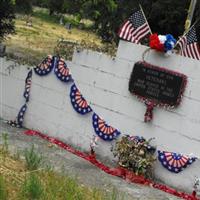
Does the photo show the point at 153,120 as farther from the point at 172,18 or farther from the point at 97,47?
the point at 172,18

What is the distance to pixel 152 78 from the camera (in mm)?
9789

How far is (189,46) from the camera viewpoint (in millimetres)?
9812

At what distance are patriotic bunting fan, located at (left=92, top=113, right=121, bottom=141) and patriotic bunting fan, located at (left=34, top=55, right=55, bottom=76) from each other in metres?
1.50

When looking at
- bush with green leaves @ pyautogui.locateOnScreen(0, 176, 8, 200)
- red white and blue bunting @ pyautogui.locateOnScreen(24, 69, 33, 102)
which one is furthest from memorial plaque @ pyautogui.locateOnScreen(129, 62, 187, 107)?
bush with green leaves @ pyautogui.locateOnScreen(0, 176, 8, 200)

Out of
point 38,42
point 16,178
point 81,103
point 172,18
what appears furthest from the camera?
point 38,42

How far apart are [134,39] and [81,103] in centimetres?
165

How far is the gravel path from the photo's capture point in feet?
29.1

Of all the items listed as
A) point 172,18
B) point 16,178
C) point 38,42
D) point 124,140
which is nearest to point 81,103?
point 124,140

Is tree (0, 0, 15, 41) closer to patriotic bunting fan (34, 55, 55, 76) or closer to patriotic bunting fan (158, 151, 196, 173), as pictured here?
patriotic bunting fan (34, 55, 55, 76)

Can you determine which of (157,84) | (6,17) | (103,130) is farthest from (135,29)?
(6,17)

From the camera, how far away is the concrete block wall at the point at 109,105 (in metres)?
9.41

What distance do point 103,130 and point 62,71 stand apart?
1.53 metres

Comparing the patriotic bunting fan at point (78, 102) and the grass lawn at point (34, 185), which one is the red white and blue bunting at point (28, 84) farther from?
the grass lawn at point (34, 185)

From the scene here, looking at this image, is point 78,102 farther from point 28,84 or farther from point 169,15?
point 169,15
